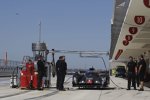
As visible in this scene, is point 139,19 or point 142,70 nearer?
point 142,70

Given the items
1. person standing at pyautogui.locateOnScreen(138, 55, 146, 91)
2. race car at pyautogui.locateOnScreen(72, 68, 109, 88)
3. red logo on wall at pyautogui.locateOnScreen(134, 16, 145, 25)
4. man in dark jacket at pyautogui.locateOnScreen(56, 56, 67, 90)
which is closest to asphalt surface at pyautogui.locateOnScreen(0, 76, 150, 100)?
person standing at pyautogui.locateOnScreen(138, 55, 146, 91)

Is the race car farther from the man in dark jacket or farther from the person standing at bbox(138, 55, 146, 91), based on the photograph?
the person standing at bbox(138, 55, 146, 91)

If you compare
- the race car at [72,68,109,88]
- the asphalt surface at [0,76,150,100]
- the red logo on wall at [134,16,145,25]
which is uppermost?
the red logo on wall at [134,16,145,25]

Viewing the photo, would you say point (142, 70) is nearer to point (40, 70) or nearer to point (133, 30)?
point (40, 70)

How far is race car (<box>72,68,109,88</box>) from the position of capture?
24.6 meters

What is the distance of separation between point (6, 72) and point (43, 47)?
34.1 meters

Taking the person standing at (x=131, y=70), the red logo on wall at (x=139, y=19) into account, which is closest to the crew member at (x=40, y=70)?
the person standing at (x=131, y=70)

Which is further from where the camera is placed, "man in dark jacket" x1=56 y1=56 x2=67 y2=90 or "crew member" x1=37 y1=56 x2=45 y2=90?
"man in dark jacket" x1=56 y1=56 x2=67 y2=90

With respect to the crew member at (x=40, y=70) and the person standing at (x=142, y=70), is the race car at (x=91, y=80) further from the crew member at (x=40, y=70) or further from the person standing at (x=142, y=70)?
the crew member at (x=40, y=70)

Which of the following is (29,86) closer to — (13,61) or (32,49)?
(32,49)

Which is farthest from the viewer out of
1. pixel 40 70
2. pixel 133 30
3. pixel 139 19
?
pixel 133 30

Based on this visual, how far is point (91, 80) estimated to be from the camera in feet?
80.6

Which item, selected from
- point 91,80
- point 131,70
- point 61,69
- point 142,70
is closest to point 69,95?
point 61,69

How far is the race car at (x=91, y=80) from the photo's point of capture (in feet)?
80.8
